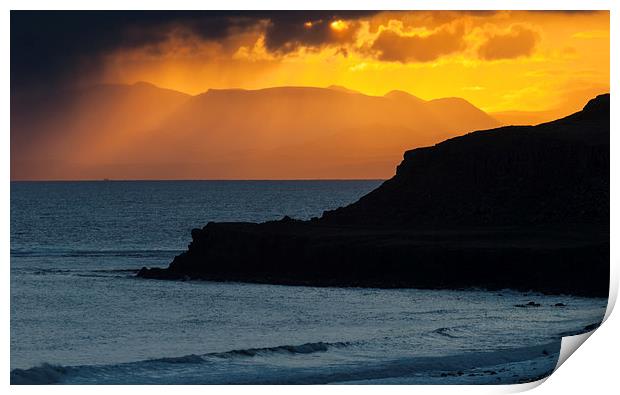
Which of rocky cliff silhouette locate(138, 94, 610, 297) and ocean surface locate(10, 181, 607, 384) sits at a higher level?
rocky cliff silhouette locate(138, 94, 610, 297)

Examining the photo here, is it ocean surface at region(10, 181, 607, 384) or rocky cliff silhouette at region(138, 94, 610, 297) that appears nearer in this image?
ocean surface at region(10, 181, 607, 384)

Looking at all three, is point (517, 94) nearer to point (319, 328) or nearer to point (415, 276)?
point (415, 276)

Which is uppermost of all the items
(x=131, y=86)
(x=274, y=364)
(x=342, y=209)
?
(x=131, y=86)

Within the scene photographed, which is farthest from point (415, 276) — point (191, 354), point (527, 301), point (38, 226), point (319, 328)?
point (38, 226)

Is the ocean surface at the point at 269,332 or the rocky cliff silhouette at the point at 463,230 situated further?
the rocky cliff silhouette at the point at 463,230

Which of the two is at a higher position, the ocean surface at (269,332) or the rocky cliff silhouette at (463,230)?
the rocky cliff silhouette at (463,230)
